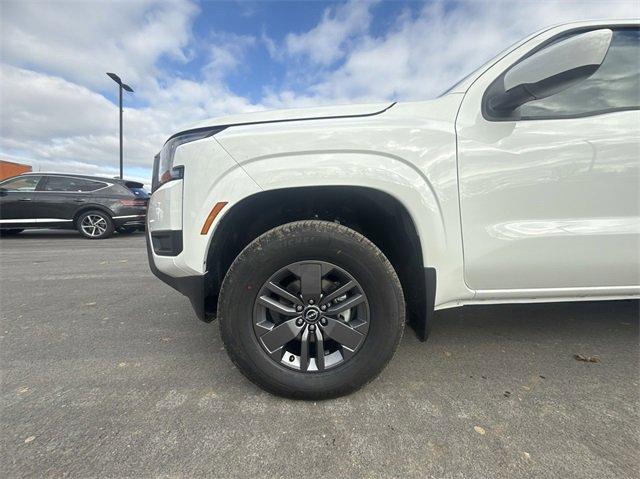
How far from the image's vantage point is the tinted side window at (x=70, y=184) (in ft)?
27.1

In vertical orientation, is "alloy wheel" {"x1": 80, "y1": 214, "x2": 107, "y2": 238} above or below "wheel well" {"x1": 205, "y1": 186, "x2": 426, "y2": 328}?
above

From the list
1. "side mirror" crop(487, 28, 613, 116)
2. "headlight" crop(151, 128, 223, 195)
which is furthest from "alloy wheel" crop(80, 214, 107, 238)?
"side mirror" crop(487, 28, 613, 116)

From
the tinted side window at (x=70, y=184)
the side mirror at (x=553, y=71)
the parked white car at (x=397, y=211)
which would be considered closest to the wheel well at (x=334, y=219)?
the parked white car at (x=397, y=211)

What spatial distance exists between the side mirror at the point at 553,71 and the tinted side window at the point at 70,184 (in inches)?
365

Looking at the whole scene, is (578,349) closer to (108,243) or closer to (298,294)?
(298,294)

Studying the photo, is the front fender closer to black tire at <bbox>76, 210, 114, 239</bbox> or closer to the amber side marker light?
the amber side marker light

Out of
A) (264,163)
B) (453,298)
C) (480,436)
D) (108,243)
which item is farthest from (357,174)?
(108,243)

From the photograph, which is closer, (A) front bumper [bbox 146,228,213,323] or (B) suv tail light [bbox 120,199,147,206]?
(A) front bumper [bbox 146,228,213,323]

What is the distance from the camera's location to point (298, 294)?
1.86 meters

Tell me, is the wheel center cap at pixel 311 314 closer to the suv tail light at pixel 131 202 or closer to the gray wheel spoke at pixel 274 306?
the gray wheel spoke at pixel 274 306

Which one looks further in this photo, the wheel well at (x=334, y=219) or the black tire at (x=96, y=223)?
the black tire at (x=96, y=223)

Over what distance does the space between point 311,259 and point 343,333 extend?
0.43 meters

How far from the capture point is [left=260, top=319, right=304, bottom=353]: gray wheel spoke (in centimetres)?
183

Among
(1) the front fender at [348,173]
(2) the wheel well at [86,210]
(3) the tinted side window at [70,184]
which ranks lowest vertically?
(1) the front fender at [348,173]
